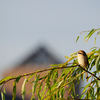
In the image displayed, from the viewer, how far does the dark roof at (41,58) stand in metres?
15.0

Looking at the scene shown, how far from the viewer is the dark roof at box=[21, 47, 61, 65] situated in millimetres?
14970

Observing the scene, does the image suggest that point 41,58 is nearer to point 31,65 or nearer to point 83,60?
point 31,65

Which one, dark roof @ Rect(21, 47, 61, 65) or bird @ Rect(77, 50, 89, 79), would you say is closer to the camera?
bird @ Rect(77, 50, 89, 79)

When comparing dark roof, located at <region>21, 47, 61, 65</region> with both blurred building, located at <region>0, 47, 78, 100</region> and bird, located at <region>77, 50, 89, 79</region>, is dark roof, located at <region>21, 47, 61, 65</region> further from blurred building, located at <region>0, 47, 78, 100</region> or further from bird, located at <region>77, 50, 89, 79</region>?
bird, located at <region>77, 50, 89, 79</region>

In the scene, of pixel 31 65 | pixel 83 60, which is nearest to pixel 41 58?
pixel 31 65

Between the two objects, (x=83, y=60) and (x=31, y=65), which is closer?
(x=83, y=60)

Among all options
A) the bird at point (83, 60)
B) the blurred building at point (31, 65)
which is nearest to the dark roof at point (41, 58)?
the blurred building at point (31, 65)

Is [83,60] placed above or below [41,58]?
below

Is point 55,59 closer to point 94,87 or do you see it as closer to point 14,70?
point 14,70

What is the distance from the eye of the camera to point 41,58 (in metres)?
15.2

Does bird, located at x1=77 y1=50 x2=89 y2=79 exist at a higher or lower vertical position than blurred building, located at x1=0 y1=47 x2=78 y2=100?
lower

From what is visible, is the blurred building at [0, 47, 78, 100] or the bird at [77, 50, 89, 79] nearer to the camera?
the bird at [77, 50, 89, 79]

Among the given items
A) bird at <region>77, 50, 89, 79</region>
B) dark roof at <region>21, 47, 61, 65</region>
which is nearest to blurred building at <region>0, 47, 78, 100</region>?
dark roof at <region>21, 47, 61, 65</region>

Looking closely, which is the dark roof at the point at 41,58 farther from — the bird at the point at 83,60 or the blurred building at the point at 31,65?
the bird at the point at 83,60
